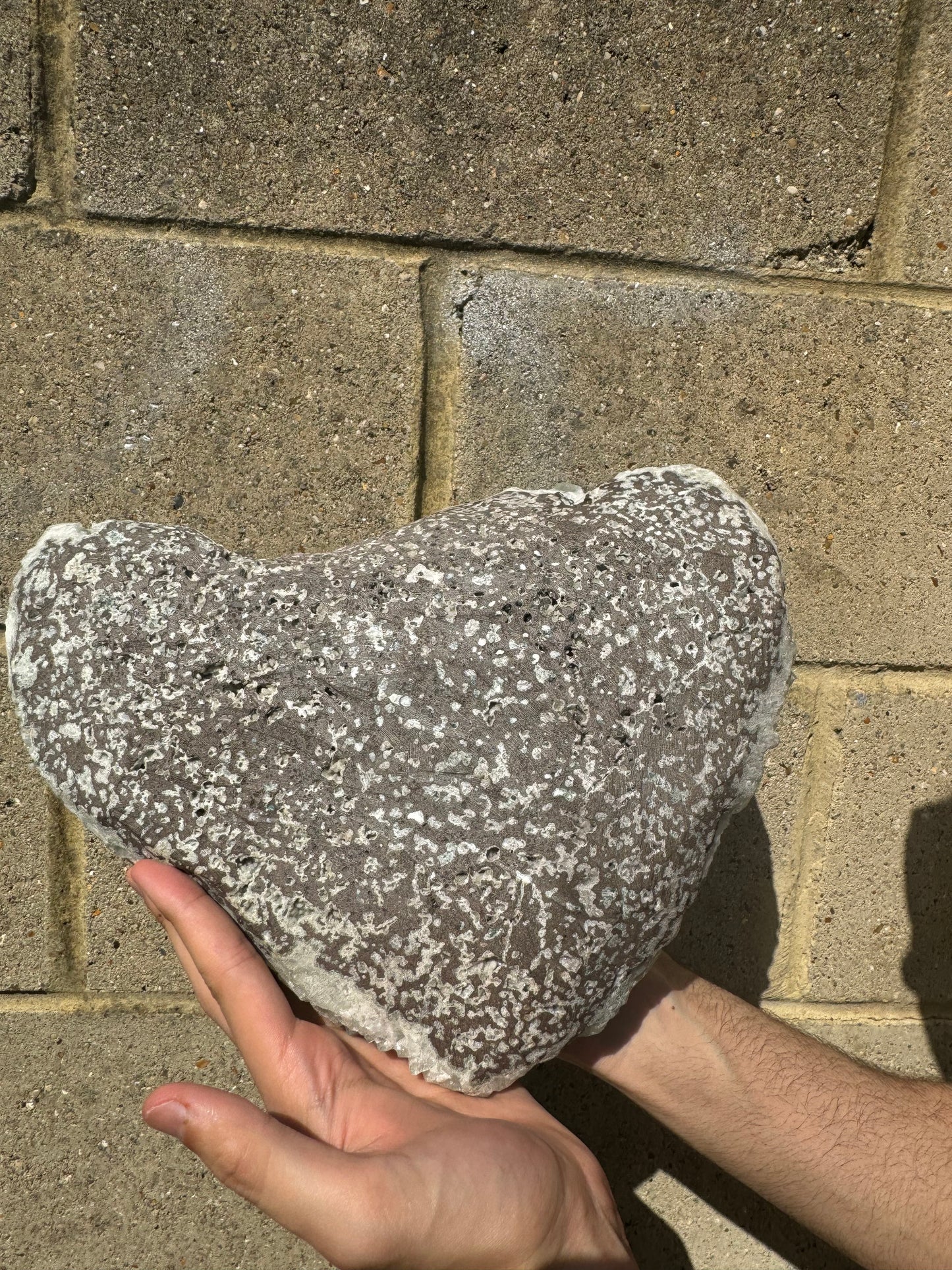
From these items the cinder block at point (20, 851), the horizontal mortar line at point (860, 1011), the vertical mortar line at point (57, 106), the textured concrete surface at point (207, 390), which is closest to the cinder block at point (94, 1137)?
the cinder block at point (20, 851)

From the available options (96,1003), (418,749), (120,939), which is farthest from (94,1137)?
(418,749)

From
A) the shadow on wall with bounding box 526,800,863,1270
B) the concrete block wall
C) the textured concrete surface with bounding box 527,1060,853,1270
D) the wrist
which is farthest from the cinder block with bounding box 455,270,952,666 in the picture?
the textured concrete surface with bounding box 527,1060,853,1270

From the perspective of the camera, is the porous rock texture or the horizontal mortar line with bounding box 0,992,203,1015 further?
the horizontal mortar line with bounding box 0,992,203,1015

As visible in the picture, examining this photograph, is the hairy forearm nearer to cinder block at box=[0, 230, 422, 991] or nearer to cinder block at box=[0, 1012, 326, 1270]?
cinder block at box=[0, 1012, 326, 1270]

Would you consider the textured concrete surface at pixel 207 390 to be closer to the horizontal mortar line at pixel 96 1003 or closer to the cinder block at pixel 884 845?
the horizontal mortar line at pixel 96 1003

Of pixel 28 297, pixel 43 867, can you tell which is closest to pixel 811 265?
pixel 28 297

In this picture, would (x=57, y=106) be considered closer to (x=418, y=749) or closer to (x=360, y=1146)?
(x=418, y=749)

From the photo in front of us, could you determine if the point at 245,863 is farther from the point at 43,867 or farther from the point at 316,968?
the point at 43,867
